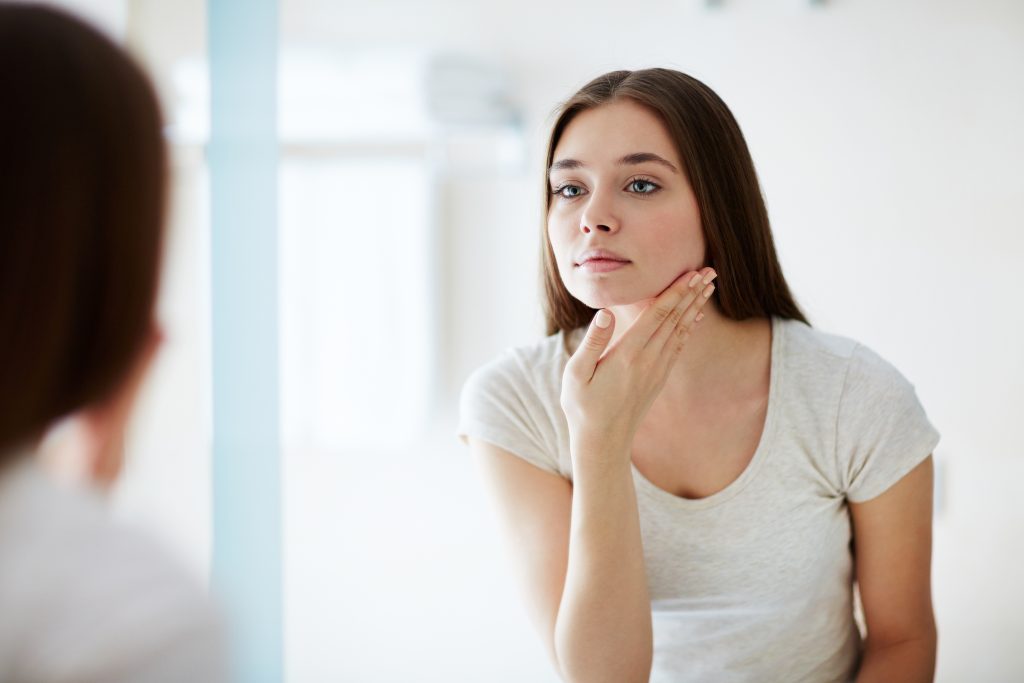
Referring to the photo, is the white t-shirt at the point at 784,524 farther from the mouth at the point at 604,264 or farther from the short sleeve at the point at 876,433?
the mouth at the point at 604,264

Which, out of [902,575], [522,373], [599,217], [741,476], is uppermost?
[599,217]

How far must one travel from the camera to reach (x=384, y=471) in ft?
6.59

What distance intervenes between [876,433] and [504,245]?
1170 mm

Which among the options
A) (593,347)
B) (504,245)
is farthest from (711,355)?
(504,245)

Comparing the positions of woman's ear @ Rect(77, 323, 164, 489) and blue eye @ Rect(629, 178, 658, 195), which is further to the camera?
blue eye @ Rect(629, 178, 658, 195)

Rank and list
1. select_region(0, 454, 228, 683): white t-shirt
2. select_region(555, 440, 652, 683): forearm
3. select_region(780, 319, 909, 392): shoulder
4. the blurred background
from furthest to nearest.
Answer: the blurred background
select_region(780, 319, 909, 392): shoulder
select_region(555, 440, 652, 683): forearm
select_region(0, 454, 228, 683): white t-shirt

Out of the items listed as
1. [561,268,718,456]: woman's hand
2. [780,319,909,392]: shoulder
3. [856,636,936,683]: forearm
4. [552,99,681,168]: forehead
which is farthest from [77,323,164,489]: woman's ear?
[856,636,936,683]: forearm

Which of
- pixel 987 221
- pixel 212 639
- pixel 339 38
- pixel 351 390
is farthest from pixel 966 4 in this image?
pixel 212 639

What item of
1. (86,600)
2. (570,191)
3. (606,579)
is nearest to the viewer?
(86,600)

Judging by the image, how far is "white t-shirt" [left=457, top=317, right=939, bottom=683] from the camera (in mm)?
929

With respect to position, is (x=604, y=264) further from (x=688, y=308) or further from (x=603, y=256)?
(x=688, y=308)

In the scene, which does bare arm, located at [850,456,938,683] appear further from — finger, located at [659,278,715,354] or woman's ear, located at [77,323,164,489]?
woman's ear, located at [77,323,164,489]

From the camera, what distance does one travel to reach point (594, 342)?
34.2 inches

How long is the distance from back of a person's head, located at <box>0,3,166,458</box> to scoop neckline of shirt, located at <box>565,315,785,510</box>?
0.66 m
